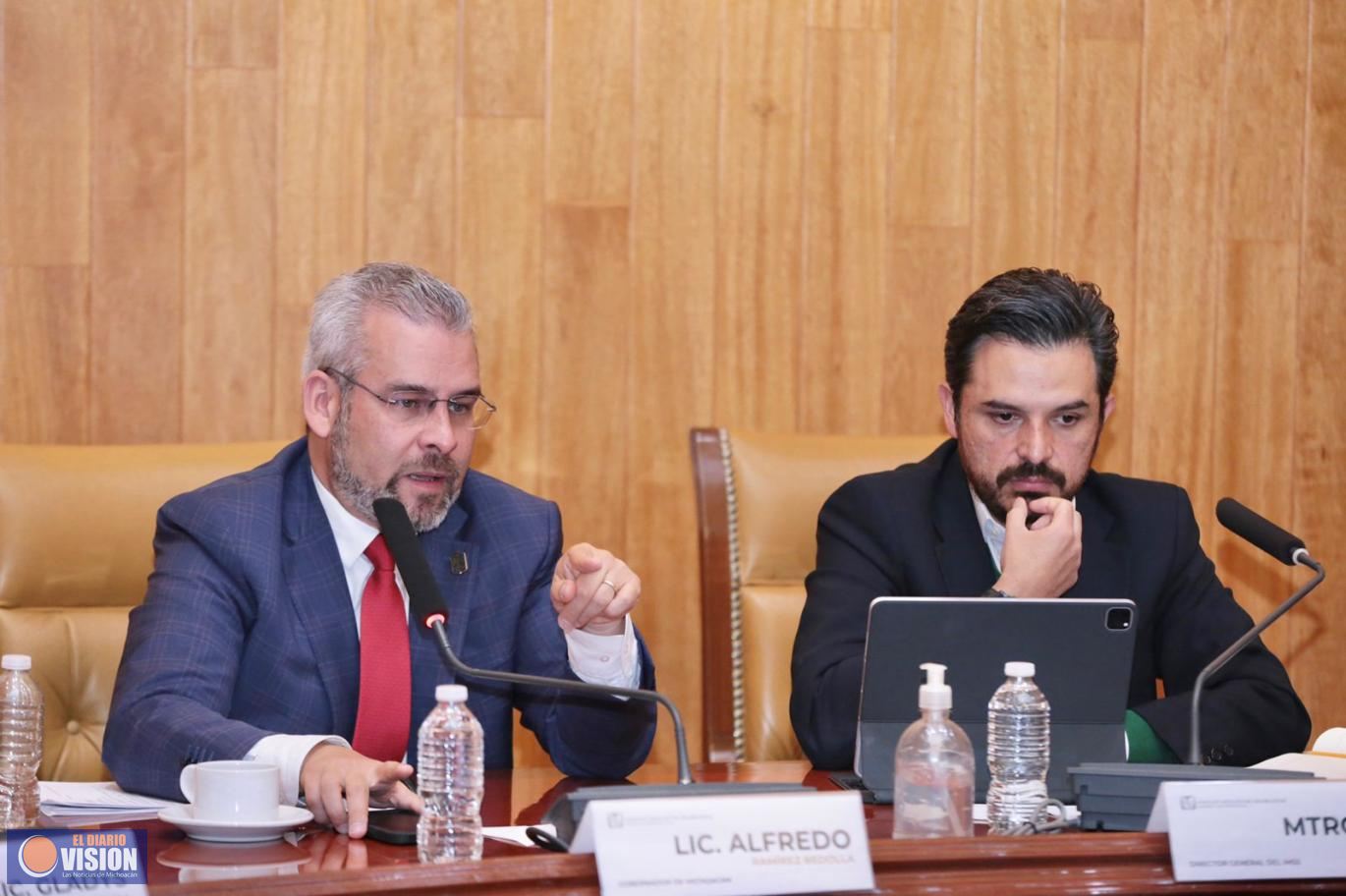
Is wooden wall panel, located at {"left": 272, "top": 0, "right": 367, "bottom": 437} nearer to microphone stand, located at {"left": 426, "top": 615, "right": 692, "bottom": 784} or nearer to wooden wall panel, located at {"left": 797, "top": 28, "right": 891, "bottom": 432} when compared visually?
wooden wall panel, located at {"left": 797, "top": 28, "right": 891, "bottom": 432}

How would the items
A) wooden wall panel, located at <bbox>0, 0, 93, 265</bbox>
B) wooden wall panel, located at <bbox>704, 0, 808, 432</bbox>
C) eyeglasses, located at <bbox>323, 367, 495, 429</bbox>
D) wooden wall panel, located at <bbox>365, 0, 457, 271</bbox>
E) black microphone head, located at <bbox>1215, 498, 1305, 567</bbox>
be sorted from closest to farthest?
1. black microphone head, located at <bbox>1215, 498, 1305, 567</bbox>
2. eyeglasses, located at <bbox>323, 367, 495, 429</bbox>
3. wooden wall panel, located at <bbox>0, 0, 93, 265</bbox>
4. wooden wall panel, located at <bbox>365, 0, 457, 271</bbox>
5. wooden wall panel, located at <bbox>704, 0, 808, 432</bbox>

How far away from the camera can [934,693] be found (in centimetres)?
Result: 169

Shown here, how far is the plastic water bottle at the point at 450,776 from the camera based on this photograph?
157cm

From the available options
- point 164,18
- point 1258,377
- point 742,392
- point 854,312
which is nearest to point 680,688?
point 742,392

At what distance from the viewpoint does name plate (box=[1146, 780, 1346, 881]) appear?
5.14ft

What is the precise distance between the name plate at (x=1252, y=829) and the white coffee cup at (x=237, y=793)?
36.0 inches

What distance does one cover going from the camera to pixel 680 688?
3332 millimetres

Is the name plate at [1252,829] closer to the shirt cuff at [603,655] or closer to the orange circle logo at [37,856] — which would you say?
the shirt cuff at [603,655]

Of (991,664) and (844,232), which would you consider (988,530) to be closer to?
(991,664)

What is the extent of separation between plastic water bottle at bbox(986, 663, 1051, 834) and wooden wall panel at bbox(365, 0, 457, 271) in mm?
1753

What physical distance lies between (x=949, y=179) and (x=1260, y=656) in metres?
1.34

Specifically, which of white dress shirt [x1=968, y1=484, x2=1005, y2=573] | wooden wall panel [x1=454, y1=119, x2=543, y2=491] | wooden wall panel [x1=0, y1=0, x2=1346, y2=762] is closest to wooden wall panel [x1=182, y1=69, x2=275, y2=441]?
wooden wall panel [x1=0, y1=0, x2=1346, y2=762]

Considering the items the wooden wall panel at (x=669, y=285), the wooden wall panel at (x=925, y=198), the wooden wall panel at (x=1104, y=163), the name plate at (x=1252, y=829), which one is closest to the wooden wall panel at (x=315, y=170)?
the wooden wall panel at (x=669, y=285)
